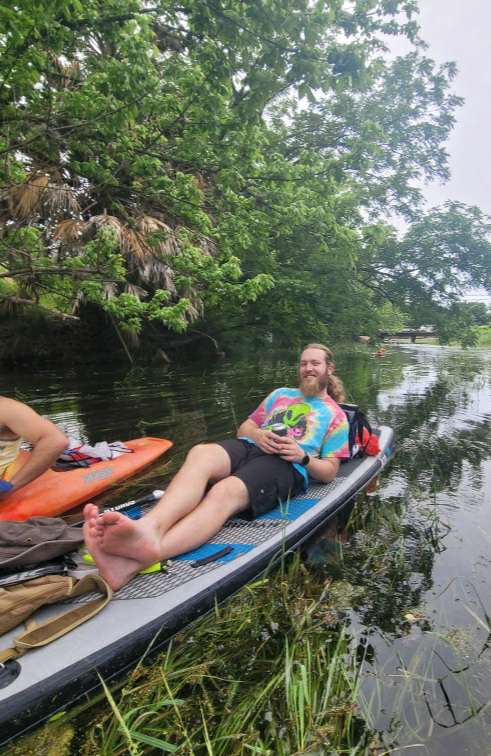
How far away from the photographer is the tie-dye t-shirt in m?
3.26

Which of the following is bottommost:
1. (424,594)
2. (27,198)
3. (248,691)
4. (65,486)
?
(424,594)

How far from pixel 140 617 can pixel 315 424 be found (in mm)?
1798

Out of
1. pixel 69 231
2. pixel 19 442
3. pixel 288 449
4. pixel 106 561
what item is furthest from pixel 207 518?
pixel 69 231

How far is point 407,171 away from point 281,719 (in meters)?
17.8

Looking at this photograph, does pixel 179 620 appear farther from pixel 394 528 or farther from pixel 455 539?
pixel 455 539

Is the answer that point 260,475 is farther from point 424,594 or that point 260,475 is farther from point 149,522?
point 424,594

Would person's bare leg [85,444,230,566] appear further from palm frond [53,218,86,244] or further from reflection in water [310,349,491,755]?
palm frond [53,218,86,244]

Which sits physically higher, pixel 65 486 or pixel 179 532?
pixel 179 532

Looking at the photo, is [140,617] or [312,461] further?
[312,461]

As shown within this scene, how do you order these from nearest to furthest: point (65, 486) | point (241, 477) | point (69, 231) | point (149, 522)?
point (149, 522) < point (241, 477) < point (65, 486) < point (69, 231)

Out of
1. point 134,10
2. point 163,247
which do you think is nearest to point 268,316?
point 163,247

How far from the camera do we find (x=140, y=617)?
190 cm

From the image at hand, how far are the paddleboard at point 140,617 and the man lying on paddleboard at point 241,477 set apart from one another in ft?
0.34

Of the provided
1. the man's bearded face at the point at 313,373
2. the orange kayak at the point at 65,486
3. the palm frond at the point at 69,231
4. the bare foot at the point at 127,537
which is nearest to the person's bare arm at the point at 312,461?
the man's bearded face at the point at 313,373
